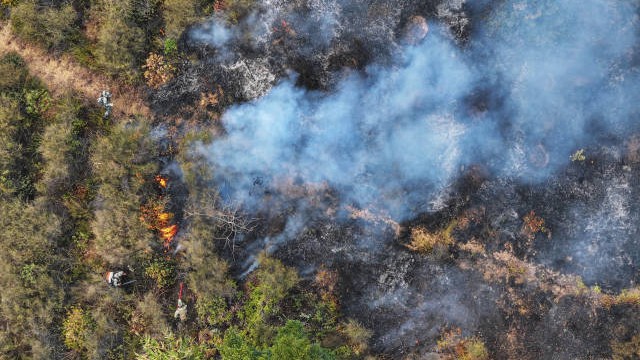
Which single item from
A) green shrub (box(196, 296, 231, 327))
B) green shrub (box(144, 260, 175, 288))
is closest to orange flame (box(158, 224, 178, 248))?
green shrub (box(144, 260, 175, 288))

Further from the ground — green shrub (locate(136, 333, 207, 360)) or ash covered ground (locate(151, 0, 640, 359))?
ash covered ground (locate(151, 0, 640, 359))

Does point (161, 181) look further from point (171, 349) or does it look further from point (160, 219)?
point (171, 349)

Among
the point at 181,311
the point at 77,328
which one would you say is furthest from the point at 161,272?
the point at 77,328

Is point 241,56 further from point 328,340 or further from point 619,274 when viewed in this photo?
point 619,274

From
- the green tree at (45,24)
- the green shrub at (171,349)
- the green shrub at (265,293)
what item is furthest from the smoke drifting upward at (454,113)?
the green tree at (45,24)

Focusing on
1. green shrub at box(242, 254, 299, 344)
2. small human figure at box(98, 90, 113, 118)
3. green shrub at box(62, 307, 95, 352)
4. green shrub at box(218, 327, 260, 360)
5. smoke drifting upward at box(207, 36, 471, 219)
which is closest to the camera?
green shrub at box(218, 327, 260, 360)

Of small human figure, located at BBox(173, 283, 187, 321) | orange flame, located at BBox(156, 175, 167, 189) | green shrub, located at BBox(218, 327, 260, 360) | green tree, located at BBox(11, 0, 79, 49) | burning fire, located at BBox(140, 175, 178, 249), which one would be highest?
green tree, located at BBox(11, 0, 79, 49)

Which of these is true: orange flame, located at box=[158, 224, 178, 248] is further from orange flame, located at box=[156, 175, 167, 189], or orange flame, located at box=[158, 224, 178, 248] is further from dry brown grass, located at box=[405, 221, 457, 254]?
dry brown grass, located at box=[405, 221, 457, 254]
